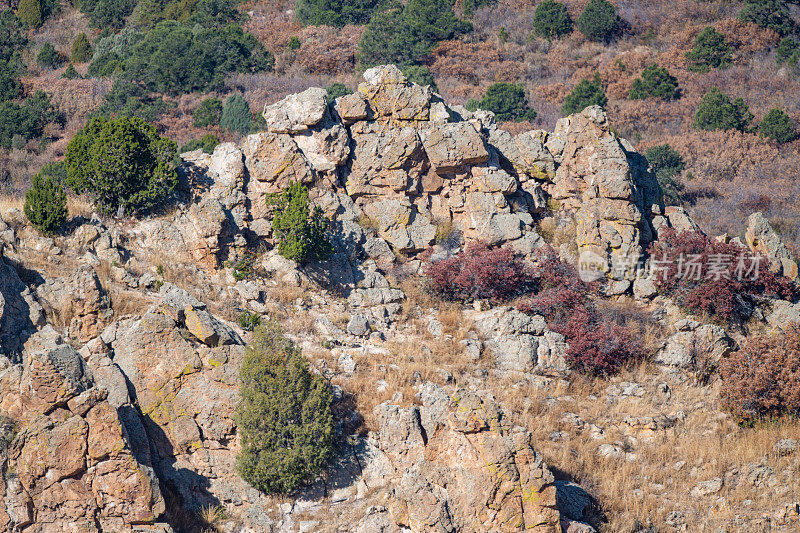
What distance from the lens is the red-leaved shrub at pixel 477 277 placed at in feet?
68.4

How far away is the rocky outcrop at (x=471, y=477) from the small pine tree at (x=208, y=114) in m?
28.6

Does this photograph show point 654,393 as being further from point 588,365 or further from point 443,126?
point 443,126

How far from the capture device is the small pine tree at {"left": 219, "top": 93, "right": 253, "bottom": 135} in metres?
38.8

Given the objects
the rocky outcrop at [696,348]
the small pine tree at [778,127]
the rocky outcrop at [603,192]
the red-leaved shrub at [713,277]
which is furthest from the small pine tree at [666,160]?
the rocky outcrop at [696,348]

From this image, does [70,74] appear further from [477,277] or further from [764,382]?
[764,382]

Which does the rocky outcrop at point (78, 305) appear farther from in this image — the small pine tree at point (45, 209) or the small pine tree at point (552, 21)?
the small pine tree at point (552, 21)

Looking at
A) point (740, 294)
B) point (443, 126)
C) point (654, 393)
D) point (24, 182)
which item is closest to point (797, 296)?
point (740, 294)

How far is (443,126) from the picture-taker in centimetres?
2320

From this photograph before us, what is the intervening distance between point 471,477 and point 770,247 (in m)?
14.7

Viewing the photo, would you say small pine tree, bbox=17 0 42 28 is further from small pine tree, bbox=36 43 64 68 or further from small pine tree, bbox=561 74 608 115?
small pine tree, bbox=561 74 608 115

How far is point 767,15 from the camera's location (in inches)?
2035

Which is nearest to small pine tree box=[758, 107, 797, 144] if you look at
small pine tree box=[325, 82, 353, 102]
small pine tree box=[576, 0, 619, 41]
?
small pine tree box=[576, 0, 619, 41]

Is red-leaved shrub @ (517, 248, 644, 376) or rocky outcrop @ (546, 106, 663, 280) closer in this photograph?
red-leaved shrub @ (517, 248, 644, 376)

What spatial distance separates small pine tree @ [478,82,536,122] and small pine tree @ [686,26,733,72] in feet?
43.9
